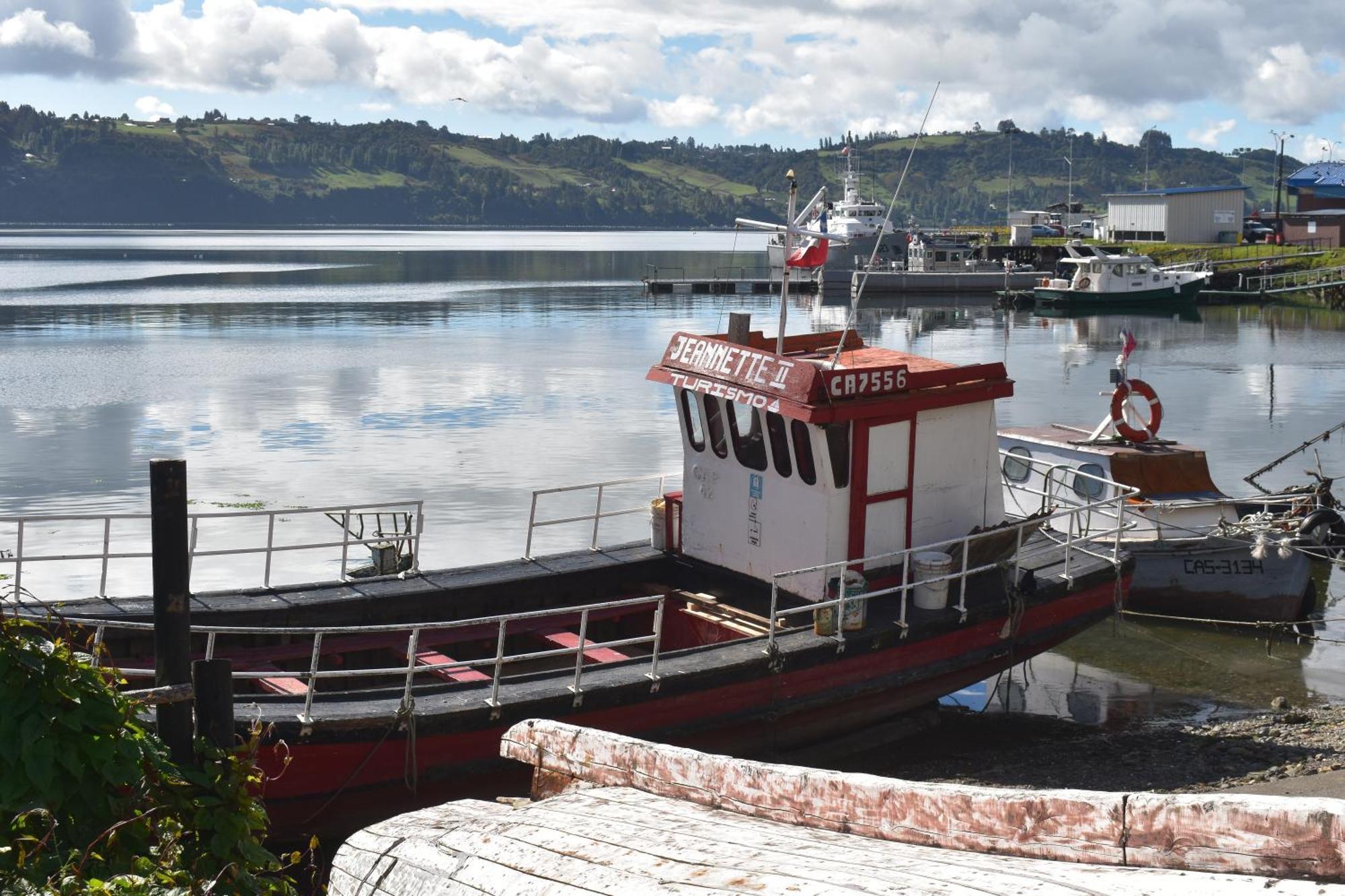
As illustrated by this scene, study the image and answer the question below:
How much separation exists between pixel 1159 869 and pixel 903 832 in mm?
959

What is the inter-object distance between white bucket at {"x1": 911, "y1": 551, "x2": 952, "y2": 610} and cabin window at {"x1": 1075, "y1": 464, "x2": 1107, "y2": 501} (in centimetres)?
711

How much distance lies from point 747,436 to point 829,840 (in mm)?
10921

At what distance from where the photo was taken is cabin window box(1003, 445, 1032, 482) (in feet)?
73.9

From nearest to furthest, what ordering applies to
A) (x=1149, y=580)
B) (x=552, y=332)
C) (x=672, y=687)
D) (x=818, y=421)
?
1. (x=672, y=687)
2. (x=818, y=421)
3. (x=1149, y=580)
4. (x=552, y=332)

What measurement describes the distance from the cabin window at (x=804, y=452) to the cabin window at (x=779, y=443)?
Answer: 12 centimetres

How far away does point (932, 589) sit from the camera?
15.1 metres

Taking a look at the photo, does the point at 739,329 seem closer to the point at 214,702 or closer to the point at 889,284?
the point at 214,702

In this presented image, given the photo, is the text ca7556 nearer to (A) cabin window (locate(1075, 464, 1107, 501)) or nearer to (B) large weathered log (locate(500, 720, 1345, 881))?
(A) cabin window (locate(1075, 464, 1107, 501))

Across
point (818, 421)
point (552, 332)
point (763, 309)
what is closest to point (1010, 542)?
point (818, 421)

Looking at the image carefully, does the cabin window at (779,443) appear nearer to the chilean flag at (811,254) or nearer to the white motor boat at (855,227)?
the chilean flag at (811,254)

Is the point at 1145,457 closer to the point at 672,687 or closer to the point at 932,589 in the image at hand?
the point at 932,589

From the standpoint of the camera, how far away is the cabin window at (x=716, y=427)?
1580cm

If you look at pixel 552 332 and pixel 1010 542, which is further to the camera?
pixel 552 332

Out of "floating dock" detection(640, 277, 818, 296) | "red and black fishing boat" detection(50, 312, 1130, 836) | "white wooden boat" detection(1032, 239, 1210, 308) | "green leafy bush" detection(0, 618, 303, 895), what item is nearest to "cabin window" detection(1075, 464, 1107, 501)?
"red and black fishing boat" detection(50, 312, 1130, 836)
